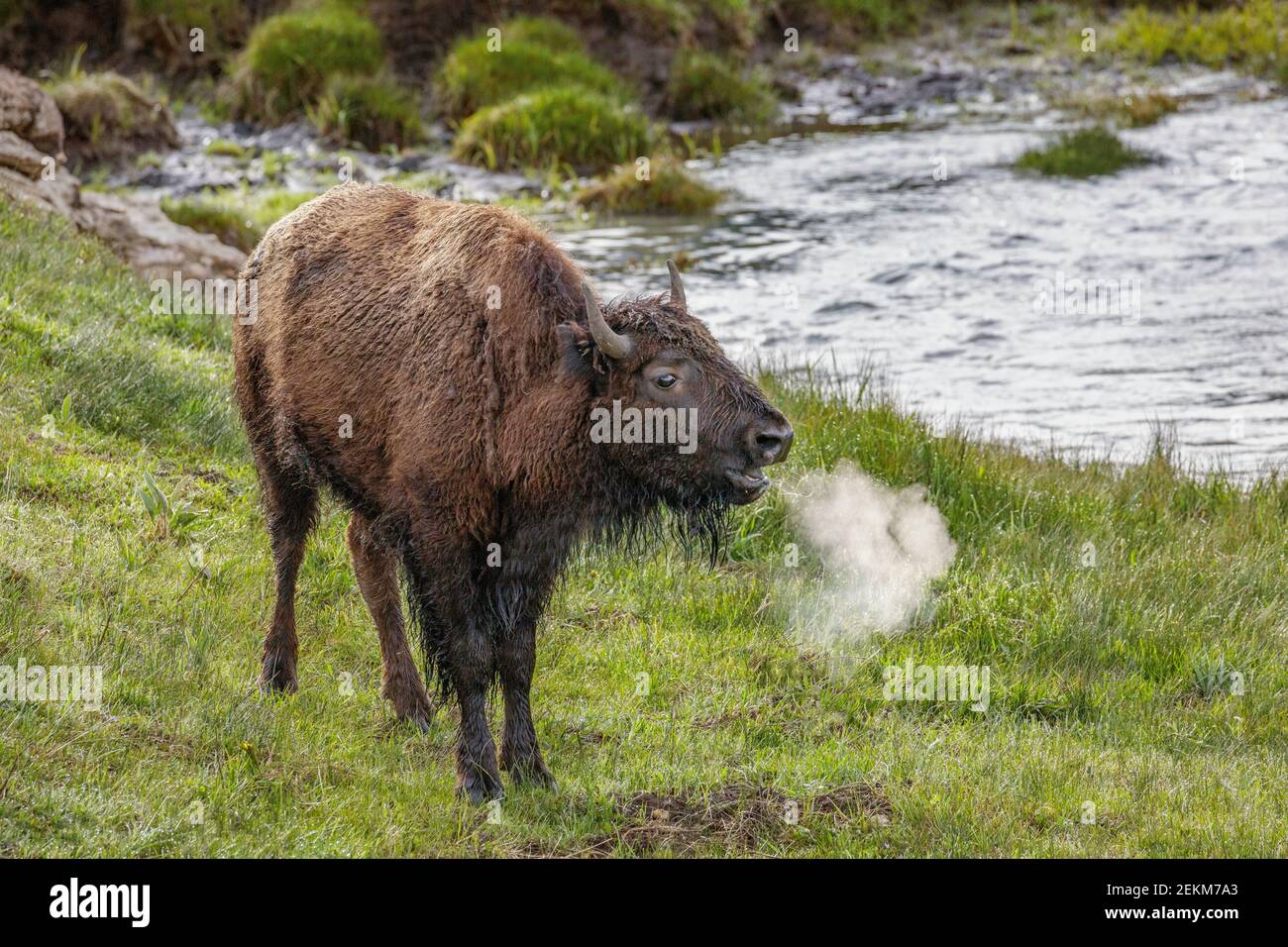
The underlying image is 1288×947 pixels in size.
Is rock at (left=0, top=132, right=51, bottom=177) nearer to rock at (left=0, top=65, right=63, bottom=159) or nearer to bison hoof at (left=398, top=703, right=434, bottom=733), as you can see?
rock at (left=0, top=65, right=63, bottom=159)

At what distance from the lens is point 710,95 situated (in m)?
25.1

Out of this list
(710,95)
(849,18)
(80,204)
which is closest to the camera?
(80,204)

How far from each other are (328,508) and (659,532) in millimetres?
2510

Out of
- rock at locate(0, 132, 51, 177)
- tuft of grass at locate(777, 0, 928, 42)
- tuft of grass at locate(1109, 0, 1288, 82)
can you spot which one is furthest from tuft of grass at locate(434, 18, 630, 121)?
tuft of grass at locate(1109, 0, 1288, 82)

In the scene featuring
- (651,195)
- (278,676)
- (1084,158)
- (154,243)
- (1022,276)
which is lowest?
(278,676)

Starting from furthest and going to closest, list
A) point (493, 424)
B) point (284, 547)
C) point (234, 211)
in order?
point (234, 211), point (284, 547), point (493, 424)

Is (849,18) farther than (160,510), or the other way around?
(849,18)

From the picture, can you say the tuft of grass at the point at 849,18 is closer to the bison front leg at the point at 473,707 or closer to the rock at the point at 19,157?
the rock at the point at 19,157

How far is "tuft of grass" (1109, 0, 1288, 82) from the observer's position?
26.2 meters

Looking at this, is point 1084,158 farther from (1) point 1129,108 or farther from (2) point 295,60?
(2) point 295,60

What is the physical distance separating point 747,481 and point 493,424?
3.40ft

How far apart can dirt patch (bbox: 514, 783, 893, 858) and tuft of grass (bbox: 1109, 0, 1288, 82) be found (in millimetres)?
22708

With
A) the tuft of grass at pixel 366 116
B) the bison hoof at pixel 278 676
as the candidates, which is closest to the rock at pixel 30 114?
the tuft of grass at pixel 366 116

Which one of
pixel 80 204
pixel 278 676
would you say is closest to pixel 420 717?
pixel 278 676
